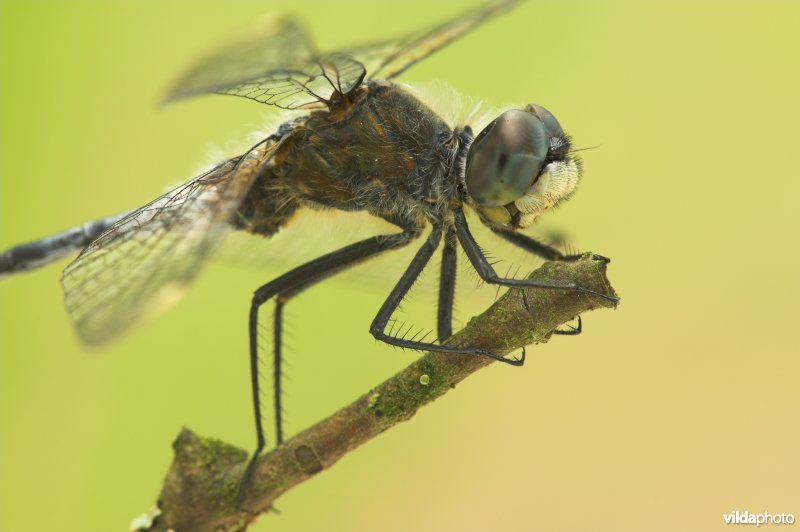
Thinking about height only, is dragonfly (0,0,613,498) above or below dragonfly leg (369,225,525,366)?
above

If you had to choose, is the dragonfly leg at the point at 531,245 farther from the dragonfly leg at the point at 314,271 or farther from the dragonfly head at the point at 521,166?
the dragonfly leg at the point at 314,271

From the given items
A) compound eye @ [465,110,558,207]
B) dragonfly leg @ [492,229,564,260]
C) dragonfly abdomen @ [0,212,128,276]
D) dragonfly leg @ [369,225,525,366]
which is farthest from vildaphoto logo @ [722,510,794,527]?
dragonfly abdomen @ [0,212,128,276]

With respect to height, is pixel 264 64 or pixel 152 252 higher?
pixel 264 64

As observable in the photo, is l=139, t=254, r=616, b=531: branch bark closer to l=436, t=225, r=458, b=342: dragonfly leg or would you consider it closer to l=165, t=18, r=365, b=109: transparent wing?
l=436, t=225, r=458, b=342: dragonfly leg

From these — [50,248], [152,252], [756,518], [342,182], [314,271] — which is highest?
[50,248]

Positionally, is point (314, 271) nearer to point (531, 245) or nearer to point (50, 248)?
point (531, 245)

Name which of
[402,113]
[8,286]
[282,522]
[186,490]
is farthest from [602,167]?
[8,286]

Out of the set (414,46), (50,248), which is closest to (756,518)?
(414,46)
